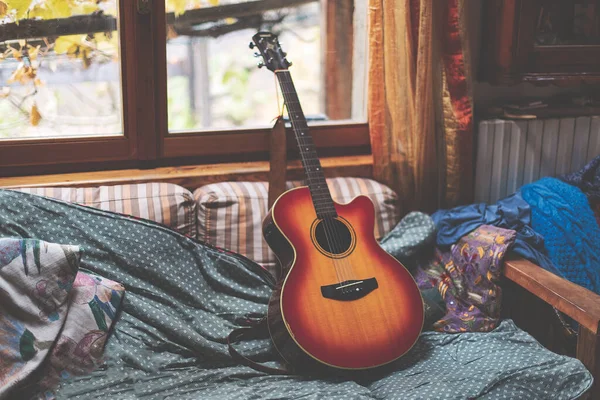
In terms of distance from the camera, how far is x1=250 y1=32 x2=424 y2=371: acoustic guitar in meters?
1.88

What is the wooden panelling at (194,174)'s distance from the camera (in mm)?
2246

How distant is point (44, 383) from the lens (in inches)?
68.6

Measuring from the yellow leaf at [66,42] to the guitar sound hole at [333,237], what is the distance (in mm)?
1025

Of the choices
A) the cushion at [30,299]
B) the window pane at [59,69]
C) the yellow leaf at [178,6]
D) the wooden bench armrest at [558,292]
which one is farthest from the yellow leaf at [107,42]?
the wooden bench armrest at [558,292]

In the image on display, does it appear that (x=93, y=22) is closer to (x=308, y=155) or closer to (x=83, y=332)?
(x=308, y=155)

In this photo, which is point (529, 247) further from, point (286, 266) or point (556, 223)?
point (286, 266)

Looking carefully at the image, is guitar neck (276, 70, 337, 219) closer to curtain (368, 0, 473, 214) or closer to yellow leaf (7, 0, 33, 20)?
curtain (368, 0, 473, 214)

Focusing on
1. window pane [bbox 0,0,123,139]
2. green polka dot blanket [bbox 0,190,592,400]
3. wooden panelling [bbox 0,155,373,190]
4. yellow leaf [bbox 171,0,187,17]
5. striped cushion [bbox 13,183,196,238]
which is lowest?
green polka dot blanket [bbox 0,190,592,400]

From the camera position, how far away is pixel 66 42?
227 cm

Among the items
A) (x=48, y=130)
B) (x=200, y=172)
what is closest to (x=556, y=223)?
(x=200, y=172)

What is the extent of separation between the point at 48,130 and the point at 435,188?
1.44m

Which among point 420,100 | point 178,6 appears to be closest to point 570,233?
point 420,100

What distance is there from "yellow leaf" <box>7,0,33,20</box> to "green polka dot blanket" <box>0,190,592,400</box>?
598 mm

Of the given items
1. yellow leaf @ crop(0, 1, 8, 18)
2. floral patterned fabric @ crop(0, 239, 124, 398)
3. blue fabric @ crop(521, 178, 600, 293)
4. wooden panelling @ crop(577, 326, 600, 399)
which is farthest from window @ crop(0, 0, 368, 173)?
wooden panelling @ crop(577, 326, 600, 399)
